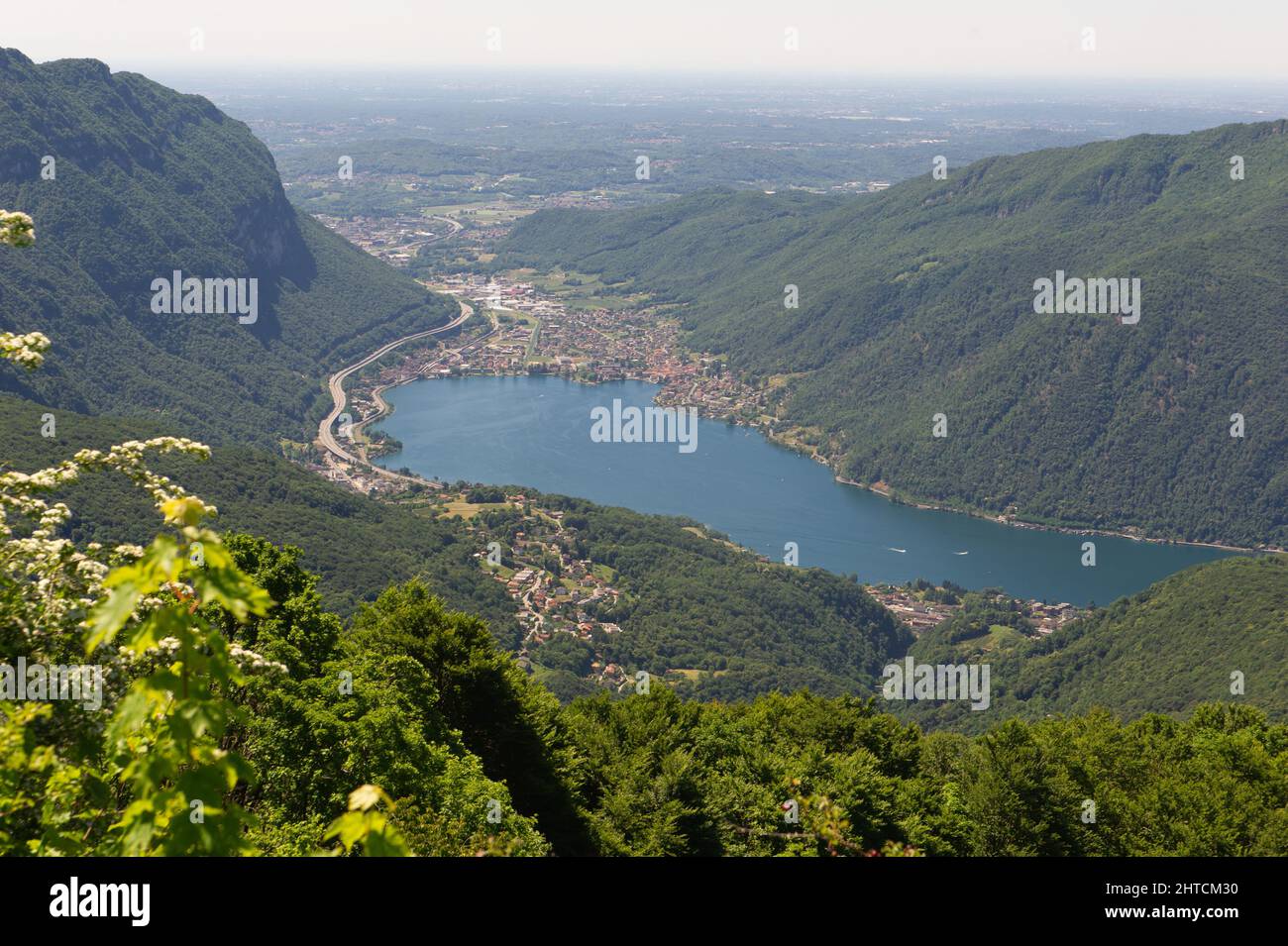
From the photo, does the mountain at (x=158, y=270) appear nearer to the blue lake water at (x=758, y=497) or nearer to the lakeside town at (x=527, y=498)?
the lakeside town at (x=527, y=498)

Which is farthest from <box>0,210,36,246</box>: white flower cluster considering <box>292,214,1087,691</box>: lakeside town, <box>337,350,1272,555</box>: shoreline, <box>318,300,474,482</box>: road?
<box>337,350,1272,555</box>: shoreline

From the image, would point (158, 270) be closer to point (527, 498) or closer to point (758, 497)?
point (527, 498)

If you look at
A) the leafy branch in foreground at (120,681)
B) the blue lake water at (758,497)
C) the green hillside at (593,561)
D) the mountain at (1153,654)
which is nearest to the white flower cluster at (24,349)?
the leafy branch in foreground at (120,681)

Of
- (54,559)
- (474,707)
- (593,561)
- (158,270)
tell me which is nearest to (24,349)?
(54,559)

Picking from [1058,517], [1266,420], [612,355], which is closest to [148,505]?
[1058,517]

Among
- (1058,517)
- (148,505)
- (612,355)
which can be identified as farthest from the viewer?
(612,355)
